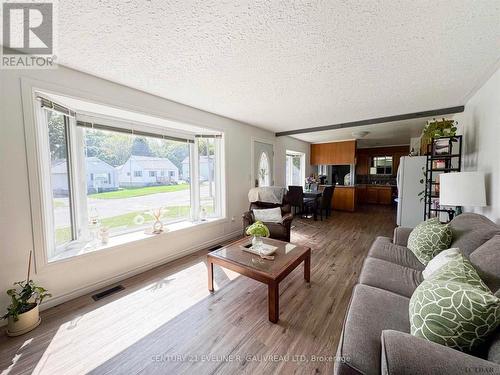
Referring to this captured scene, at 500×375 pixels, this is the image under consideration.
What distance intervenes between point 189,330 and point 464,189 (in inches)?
119

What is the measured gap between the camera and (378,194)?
7711 millimetres

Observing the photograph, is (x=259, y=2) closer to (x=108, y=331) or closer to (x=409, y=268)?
(x=409, y=268)

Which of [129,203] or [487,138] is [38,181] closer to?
[129,203]

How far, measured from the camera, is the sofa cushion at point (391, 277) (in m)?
1.53

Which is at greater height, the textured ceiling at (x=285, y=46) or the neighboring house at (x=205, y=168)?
the textured ceiling at (x=285, y=46)

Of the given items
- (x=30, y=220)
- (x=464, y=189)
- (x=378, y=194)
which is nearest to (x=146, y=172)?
(x=30, y=220)

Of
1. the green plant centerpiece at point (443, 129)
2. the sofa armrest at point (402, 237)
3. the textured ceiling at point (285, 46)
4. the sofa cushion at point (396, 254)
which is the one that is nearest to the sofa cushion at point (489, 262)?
the sofa cushion at point (396, 254)

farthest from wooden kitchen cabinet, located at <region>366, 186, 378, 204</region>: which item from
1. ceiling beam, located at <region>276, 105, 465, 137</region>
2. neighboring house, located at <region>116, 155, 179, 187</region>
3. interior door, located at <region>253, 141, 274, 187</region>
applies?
neighboring house, located at <region>116, 155, 179, 187</region>

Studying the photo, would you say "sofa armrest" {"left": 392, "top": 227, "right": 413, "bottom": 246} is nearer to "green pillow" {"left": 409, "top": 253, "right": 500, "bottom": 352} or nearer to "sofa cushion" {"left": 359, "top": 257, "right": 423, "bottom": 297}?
"sofa cushion" {"left": 359, "top": 257, "right": 423, "bottom": 297}

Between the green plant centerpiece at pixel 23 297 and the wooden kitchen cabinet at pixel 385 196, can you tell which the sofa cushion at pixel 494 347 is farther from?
the wooden kitchen cabinet at pixel 385 196

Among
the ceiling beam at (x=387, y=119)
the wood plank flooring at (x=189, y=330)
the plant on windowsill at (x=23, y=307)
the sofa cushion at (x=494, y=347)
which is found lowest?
the wood plank flooring at (x=189, y=330)

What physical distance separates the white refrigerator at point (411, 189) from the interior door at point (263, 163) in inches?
110

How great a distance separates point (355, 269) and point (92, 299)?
3.13 m

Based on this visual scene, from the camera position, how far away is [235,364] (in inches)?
54.8
